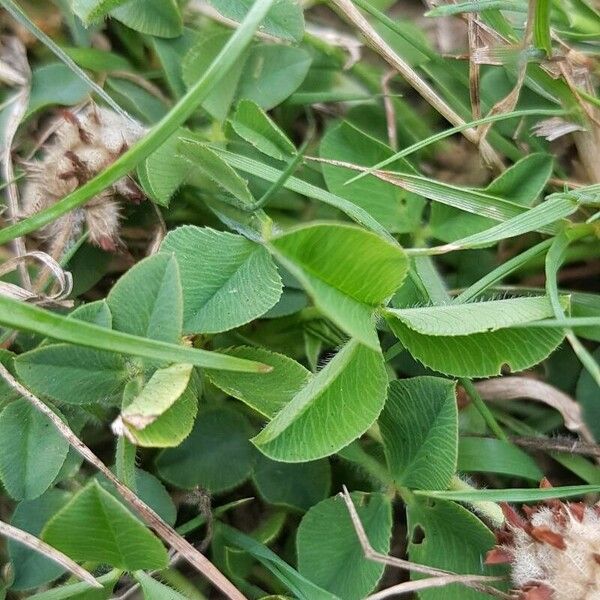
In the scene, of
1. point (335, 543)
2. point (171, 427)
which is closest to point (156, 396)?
point (171, 427)

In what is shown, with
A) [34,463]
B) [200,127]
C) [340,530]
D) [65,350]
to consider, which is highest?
[200,127]

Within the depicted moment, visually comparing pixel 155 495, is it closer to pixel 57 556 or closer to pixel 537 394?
pixel 57 556

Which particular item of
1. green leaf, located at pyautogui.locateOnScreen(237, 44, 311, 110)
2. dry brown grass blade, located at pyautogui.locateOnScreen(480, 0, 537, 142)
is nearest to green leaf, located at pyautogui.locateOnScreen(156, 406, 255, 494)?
green leaf, located at pyautogui.locateOnScreen(237, 44, 311, 110)

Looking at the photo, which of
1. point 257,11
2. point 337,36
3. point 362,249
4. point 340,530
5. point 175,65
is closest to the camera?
point 362,249

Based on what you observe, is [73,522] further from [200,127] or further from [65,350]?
[200,127]

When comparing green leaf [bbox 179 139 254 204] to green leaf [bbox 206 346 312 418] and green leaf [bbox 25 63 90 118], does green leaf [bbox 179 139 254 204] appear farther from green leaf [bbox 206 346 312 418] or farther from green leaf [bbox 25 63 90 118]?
green leaf [bbox 25 63 90 118]

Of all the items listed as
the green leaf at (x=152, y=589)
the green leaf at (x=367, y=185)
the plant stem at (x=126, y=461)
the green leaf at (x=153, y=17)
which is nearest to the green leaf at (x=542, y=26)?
the green leaf at (x=367, y=185)

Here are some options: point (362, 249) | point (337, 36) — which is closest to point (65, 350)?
point (362, 249)
